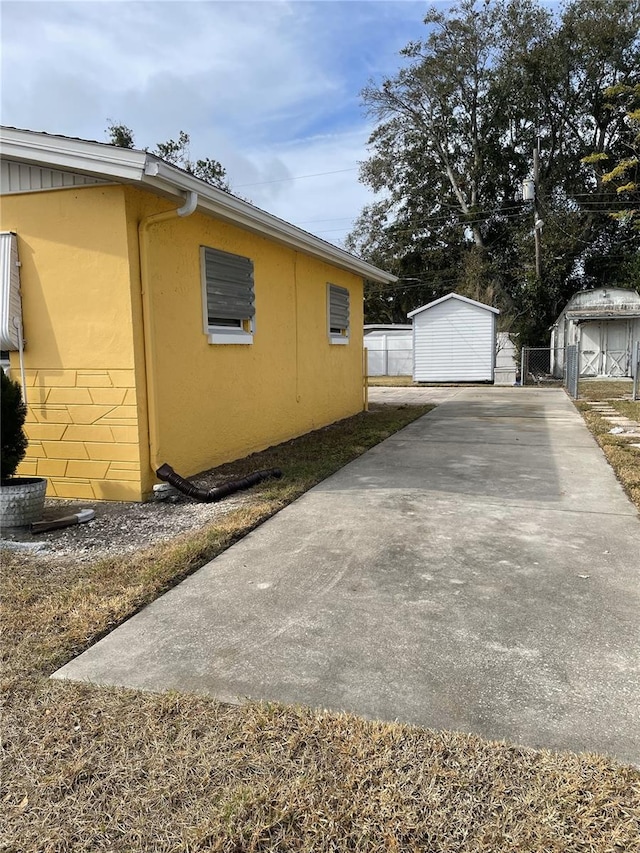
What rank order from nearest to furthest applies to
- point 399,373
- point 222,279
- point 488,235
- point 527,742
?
point 527,742 < point 222,279 < point 399,373 < point 488,235

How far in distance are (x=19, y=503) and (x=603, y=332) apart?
22159 mm

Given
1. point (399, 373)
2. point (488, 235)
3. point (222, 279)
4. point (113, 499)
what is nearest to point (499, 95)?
point (488, 235)

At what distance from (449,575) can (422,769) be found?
165 centimetres

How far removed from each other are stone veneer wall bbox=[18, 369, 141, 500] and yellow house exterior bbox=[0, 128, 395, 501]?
11mm

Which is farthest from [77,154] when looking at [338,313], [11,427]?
[338,313]

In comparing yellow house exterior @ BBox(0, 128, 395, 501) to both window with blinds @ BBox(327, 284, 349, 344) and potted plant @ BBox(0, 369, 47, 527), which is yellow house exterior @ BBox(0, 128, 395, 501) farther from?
window with blinds @ BBox(327, 284, 349, 344)

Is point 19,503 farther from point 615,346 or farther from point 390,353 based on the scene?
point 390,353

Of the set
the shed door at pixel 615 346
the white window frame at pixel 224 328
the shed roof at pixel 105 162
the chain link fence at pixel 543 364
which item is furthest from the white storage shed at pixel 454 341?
the shed roof at pixel 105 162

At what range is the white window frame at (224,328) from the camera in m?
6.02

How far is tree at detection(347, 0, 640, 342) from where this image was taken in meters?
28.0

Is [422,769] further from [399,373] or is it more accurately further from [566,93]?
[566,93]

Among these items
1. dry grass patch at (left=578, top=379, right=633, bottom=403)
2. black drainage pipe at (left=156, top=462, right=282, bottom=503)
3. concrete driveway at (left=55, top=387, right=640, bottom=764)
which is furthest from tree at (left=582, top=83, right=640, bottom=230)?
black drainage pipe at (left=156, top=462, right=282, bottom=503)

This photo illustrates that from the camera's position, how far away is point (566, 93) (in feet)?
97.2

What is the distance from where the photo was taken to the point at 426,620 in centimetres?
291
